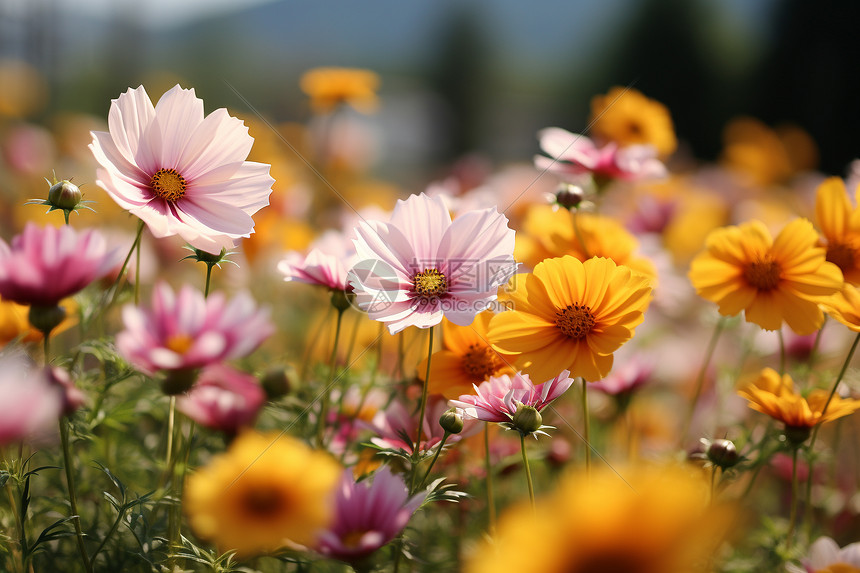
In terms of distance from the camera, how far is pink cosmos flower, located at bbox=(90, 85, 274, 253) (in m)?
0.56

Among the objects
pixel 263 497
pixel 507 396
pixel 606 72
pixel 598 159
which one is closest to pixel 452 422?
pixel 507 396

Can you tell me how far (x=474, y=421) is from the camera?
23.6 inches

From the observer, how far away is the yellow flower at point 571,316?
55cm

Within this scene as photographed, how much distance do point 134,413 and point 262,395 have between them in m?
0.21

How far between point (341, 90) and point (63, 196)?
843 millimetres

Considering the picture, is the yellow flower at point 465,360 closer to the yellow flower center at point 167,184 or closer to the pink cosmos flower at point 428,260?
the pink cosmos flower at point 428,260

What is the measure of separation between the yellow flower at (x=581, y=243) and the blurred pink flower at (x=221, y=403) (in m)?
0.34

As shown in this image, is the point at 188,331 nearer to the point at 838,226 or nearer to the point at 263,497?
the point at 263,497

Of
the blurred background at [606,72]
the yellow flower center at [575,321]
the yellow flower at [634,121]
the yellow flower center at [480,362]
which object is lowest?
the yellow flower center at [480,362]

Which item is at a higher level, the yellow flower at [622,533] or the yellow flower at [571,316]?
the yellow flower at [571,316]

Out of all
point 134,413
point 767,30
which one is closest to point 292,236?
point 134,413

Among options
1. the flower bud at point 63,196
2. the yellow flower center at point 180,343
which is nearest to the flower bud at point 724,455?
the yellow flower center at point 180,343

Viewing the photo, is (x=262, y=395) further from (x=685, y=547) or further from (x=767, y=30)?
(x=767, y=30)

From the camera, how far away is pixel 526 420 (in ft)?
1.64
